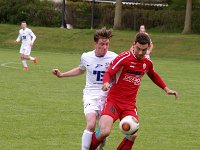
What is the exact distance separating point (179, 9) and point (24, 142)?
46.3 meters

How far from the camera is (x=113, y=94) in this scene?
29.2 ft

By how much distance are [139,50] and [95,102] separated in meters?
1.03

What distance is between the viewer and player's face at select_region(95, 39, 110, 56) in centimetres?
909

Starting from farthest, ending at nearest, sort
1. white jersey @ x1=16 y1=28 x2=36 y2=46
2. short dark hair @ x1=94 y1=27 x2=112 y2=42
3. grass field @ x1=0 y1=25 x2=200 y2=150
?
white jersey @ x1=16 y1=28 x2=36 y2=46
grass field @ x1=0 y1=25 x2=200 y2=150
short dark hair @ x1=94 y1=27 x2=112 y2=42

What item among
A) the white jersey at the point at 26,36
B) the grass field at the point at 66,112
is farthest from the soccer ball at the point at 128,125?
the white jersey at the point at 26,36

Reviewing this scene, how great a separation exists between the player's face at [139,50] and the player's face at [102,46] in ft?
1.59

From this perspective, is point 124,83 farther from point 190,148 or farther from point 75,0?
point 75,0

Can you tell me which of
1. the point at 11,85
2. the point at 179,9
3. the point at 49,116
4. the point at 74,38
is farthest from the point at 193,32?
the point at 49,116

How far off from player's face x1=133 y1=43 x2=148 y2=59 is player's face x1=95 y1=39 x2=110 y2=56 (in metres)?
0.48

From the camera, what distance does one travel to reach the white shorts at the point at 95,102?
29.9ft

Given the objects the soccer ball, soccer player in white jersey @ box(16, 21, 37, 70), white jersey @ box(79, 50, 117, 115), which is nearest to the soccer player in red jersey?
the soccer ball

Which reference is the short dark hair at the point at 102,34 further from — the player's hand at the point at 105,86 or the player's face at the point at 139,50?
the player's hand at the point at 105,86

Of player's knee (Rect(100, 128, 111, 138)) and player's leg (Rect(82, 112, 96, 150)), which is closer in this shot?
player's knee (Rect(100, 128, 111, 138))

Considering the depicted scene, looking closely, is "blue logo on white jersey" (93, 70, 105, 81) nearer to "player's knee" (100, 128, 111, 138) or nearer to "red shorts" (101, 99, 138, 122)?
"red shorts" (101, 99, 138, 122)
